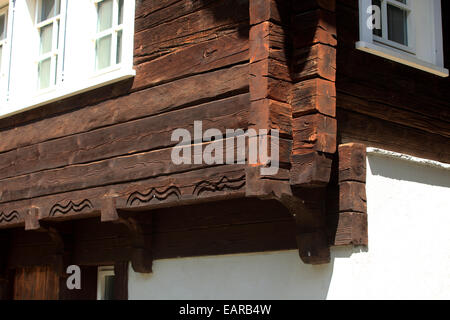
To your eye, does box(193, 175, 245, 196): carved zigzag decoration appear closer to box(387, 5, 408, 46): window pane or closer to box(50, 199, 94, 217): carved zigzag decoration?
box(50, 199, 94, 217): carved zigzag decoration

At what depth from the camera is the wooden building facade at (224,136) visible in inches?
216

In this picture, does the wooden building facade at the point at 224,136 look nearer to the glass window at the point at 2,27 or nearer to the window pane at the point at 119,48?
the window pane at the point at 119,48

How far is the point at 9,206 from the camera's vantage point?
7.79 meters

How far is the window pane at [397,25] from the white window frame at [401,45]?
0.03 meters

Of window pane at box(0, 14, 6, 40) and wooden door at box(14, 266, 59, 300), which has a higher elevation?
window pane at box(0, 14, 6, 40)

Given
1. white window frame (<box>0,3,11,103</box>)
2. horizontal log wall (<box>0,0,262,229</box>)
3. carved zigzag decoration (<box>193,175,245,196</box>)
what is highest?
white window frame (<box>0,3,11,103</box>)

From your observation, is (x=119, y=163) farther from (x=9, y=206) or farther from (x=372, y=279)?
(x=372, y=279)

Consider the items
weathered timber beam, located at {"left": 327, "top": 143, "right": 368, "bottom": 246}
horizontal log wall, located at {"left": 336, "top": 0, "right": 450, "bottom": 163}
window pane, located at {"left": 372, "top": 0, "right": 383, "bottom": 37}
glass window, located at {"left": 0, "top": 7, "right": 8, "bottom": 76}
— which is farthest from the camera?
glass window, located at {"left": 0, "top": 7, "right": 8, "bottom": 76}

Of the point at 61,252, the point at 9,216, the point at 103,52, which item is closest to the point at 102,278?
the point at 61,252

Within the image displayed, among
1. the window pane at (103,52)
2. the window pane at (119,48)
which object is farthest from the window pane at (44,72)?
the window pane at (119,48)

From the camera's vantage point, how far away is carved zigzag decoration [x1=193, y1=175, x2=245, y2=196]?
555 centimetres

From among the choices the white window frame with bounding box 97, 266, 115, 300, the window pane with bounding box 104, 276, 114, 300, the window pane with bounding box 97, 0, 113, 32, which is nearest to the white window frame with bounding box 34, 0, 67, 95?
the window pane with bounding box 97, 0, 113, 32

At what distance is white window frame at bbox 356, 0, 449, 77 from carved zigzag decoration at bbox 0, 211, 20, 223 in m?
3.73

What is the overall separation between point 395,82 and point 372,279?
1.62 m
